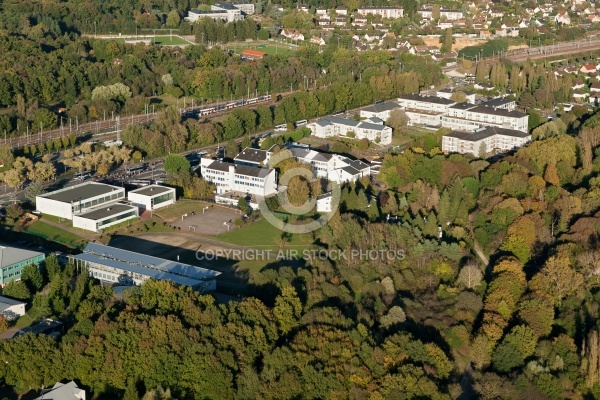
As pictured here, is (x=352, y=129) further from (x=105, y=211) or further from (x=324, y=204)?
(x=105, y=211)

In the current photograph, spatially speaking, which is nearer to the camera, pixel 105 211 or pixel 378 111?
pixel 105 211

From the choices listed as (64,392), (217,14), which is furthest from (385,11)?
(64,392)

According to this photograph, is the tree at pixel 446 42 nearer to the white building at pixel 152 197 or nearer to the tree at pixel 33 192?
the white building at pixel 152 197

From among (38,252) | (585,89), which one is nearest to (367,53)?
(585,89)

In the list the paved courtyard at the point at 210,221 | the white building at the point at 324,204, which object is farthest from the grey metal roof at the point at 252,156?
the white building at the point at 324,204

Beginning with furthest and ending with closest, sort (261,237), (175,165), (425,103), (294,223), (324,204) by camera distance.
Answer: (425,103)
(175,165)
(324,204)
(294,223)
(261,237)
